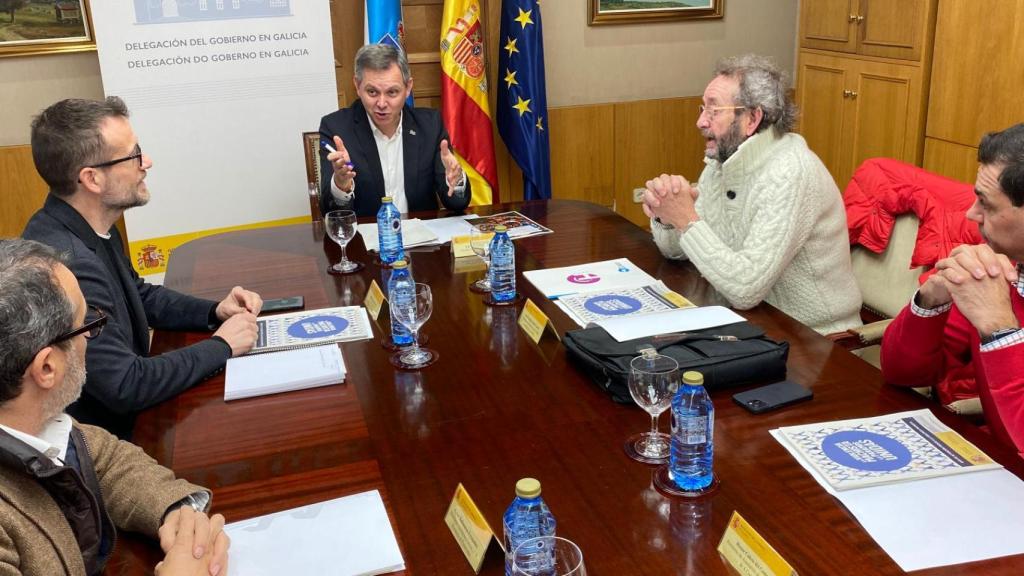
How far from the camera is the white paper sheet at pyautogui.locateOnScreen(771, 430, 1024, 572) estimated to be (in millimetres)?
1103

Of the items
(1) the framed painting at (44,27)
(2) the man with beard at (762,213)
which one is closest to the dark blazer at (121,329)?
(2) the man with beard at (762,213)

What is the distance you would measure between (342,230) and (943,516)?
166 centimetres

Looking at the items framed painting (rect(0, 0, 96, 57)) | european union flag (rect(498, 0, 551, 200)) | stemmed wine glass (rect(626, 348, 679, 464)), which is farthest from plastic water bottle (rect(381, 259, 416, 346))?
framed painting (rect(0, 0, 96, 57))

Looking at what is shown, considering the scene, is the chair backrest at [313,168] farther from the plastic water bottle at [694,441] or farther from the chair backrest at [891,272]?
the plastic water bottle at [694,441]

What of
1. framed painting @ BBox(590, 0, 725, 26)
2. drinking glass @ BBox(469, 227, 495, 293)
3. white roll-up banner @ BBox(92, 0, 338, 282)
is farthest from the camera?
framed painting @ BBox(590, 0, 725, 26)

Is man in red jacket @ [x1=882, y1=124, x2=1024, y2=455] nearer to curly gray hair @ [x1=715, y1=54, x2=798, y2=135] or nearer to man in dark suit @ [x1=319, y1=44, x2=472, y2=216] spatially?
curly gray hair @ [x1=715, y1=54, x2=798, y2=135]

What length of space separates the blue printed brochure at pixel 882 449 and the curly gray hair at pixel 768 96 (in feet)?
3.55

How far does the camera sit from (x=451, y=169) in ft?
9.88

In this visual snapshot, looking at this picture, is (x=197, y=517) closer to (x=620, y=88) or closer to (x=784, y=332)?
(x=784, y=332)

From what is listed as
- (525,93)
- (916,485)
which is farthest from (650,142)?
(916,485)

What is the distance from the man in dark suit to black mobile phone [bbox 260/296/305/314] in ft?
2.99

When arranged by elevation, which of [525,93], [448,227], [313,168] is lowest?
[448,227]

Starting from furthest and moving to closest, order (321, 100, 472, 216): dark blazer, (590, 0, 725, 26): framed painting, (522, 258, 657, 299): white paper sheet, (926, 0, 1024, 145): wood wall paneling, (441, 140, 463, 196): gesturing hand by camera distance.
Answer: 1. (590, 0, 725, 26): framed painting
2. (926, 0, 1024, 145): wood wall paneling
3. (321, 100, 472, 216): dark blazer
4. (441, 140, 463, 196): gesturing hand
5. (522, 258, 657, 299): white paper sheet

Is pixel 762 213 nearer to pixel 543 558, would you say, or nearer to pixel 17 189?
pixel 543 558
